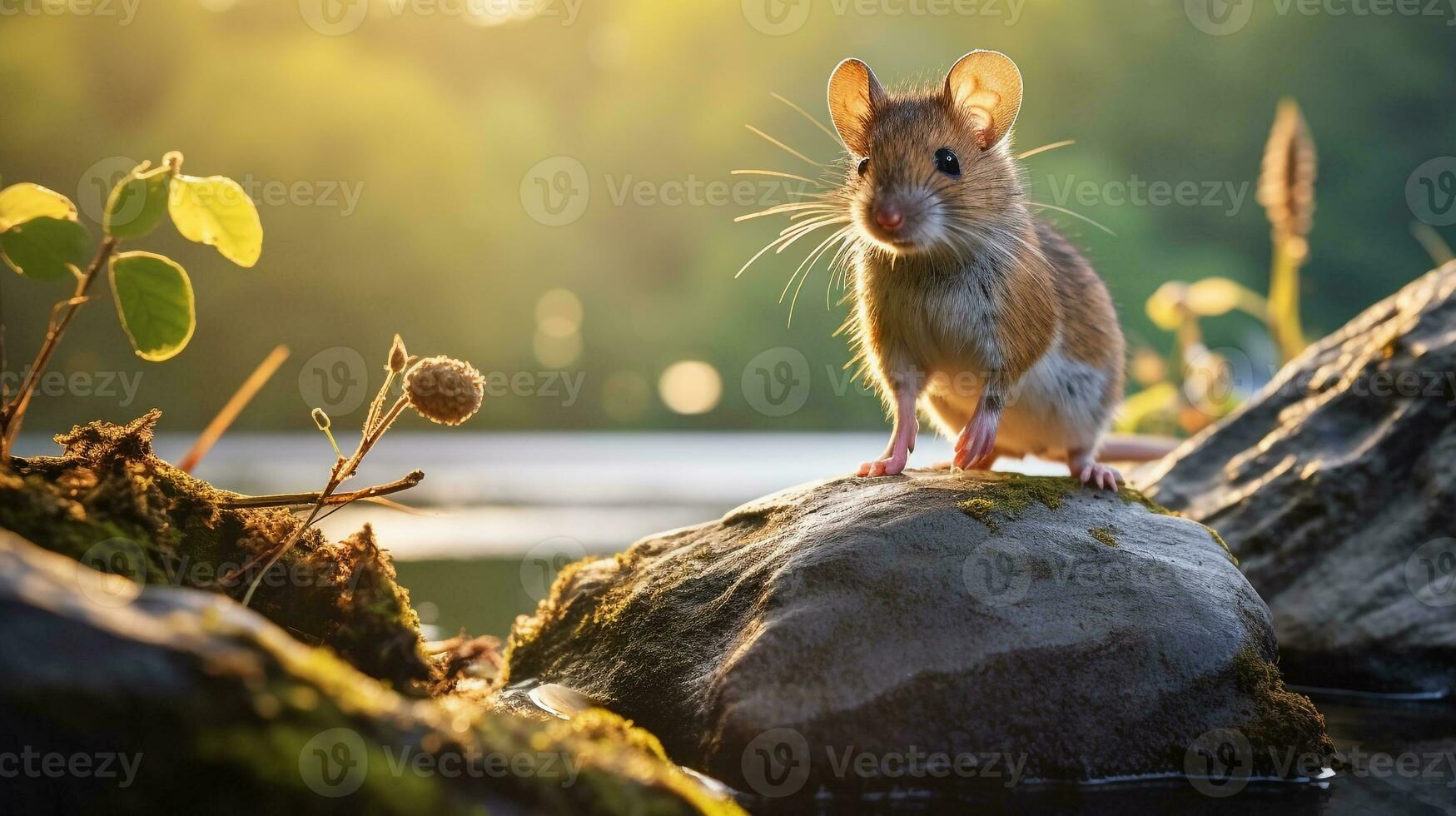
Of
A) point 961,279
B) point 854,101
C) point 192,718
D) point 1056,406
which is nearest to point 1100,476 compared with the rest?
point 1056,406

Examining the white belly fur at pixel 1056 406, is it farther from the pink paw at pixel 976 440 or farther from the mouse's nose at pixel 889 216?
the mouse's nose at pixel 889 216

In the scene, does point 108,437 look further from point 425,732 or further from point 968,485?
point 968,485

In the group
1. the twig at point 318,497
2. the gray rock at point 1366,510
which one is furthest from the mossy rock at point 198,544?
the gray rock at point 1366,510

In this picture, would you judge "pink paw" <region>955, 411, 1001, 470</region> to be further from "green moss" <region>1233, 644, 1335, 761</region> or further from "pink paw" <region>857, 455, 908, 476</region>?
"green moss" <region>1233, 644, 1335, 761</region>

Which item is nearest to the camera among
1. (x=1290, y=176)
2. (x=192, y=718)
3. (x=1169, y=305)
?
(x=192, y=718)

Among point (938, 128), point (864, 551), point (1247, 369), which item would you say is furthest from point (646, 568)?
point (1247, 369)

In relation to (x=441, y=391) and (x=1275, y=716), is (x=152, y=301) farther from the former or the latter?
(x=1275, y=716)

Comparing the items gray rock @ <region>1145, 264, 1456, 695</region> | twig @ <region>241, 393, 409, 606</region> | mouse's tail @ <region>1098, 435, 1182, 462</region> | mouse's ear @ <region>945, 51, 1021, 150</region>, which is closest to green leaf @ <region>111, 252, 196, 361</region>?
twig @ <region>241, 393, 409, 606</region>
